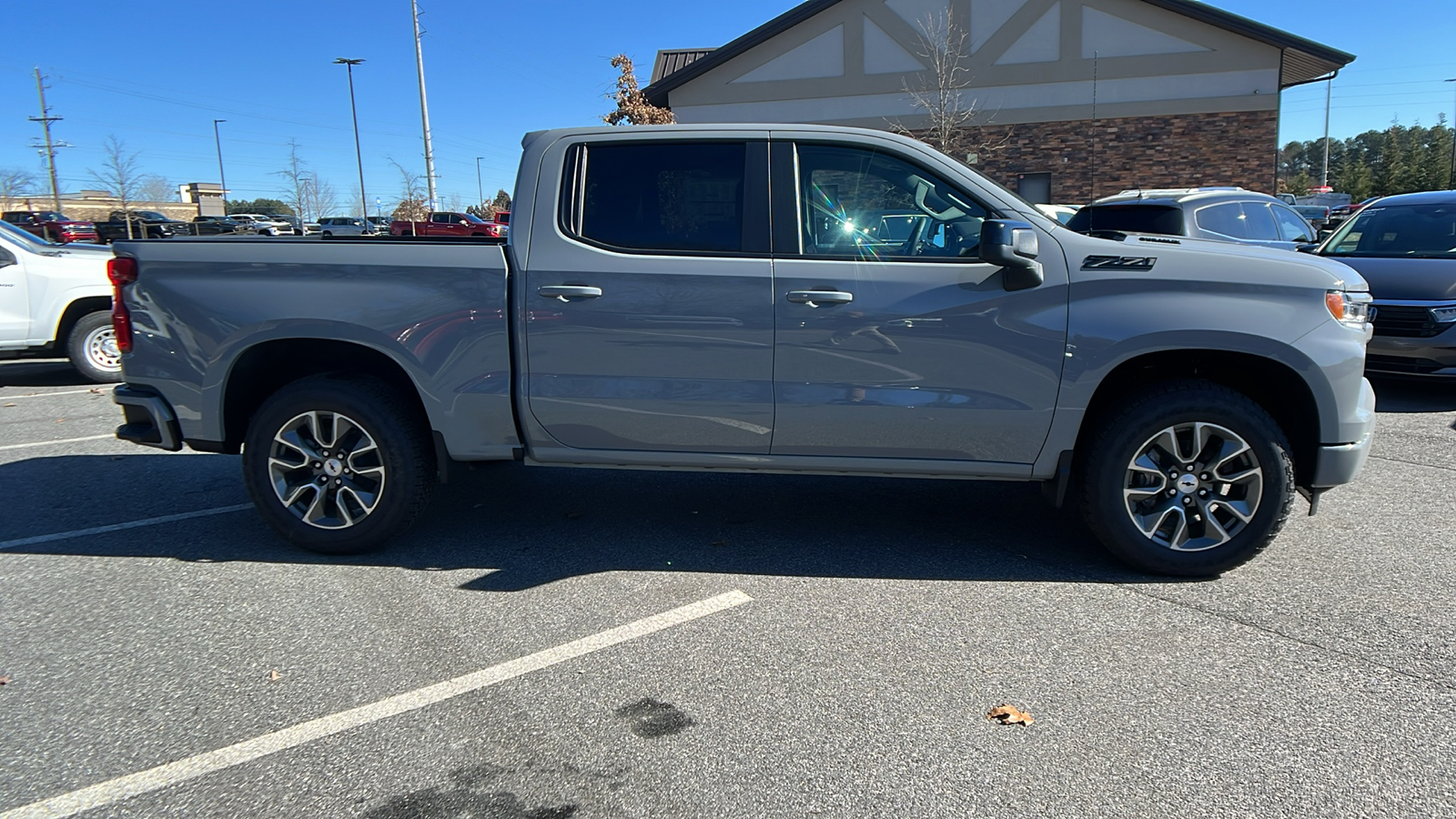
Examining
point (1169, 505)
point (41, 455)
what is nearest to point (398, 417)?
point (1169, 505)

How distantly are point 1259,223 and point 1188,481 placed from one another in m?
6.79

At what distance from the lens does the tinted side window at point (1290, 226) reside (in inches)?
383

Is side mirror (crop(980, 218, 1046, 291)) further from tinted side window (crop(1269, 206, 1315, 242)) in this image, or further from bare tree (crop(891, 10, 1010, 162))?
bare tree (crop(891, 10, 1010, 162))

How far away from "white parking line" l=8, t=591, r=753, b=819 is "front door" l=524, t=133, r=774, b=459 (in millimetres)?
892

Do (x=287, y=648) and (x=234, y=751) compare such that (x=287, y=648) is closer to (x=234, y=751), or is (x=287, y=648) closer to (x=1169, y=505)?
(x=234, y=751)

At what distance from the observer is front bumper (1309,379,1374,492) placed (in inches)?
160

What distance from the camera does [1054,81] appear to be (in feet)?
82.8

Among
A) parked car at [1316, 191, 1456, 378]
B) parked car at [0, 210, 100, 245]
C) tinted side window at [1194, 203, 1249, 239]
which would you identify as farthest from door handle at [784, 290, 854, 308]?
parked car at [0, 210, 100, 245]

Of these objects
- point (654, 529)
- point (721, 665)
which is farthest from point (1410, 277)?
point (721, 665)

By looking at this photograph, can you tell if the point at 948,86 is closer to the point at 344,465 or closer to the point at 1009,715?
the point at 344,465

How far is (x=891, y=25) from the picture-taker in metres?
26.0

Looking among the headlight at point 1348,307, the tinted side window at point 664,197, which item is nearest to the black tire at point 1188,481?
the headlight at point 1348,307

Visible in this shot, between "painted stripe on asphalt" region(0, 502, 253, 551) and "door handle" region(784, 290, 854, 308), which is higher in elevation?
"door handle" region(784, 290, 854, 308)

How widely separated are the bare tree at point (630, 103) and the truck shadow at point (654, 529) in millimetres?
24573
